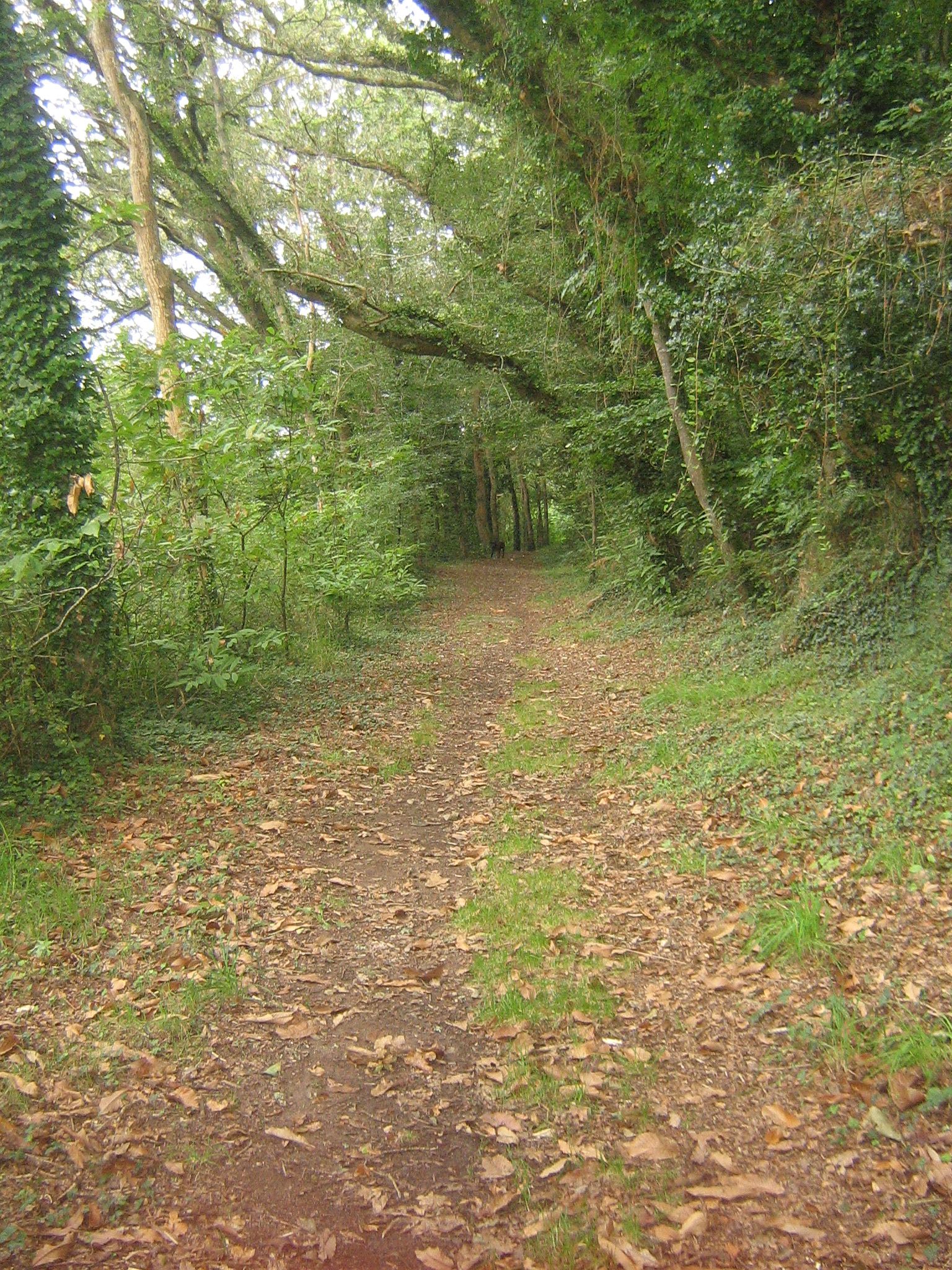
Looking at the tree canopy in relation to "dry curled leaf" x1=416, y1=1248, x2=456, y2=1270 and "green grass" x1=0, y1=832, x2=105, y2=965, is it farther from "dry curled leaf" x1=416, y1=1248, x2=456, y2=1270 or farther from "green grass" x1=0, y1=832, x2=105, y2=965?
"dry curled leaf" x1=416, y1=1248, x2=456, y2=1270

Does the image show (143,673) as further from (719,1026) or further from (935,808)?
(935,808)

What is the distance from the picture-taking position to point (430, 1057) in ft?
13.3

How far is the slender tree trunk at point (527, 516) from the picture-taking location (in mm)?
35312

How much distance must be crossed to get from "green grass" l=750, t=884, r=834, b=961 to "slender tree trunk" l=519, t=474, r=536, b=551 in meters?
29.0

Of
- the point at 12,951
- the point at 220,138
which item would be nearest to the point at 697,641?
the point at 12,951

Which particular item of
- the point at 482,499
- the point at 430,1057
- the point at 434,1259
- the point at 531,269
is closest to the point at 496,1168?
the point at 434,1259

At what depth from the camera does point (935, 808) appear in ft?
17.4

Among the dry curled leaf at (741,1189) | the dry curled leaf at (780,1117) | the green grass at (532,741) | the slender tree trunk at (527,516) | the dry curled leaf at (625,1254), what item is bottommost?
the dry curled leaf at (780,1117)

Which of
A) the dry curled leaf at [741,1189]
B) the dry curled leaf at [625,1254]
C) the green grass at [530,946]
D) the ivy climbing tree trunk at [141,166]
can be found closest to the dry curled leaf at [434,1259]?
the dry curled leaf at [625,1254]

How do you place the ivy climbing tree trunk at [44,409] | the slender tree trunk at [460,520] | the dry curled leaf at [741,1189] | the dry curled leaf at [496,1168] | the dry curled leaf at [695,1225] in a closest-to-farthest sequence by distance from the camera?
the dry curled leaf at [695,1225], the dry curled leaf at [741,1189], the dry curled leaf at [496,1168], the ivy climbing tree trunk at [44,409], the slender tree trunk at [460,520]

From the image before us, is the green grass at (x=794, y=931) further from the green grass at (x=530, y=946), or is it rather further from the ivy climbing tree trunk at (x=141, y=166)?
the ivy climbing tree trunk at (x=141, y=166)

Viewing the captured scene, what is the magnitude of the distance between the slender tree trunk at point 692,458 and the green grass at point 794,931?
700 cm

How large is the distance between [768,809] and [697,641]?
18.1 feet

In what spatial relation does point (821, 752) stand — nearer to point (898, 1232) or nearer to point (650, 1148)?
point (650, 1148)
